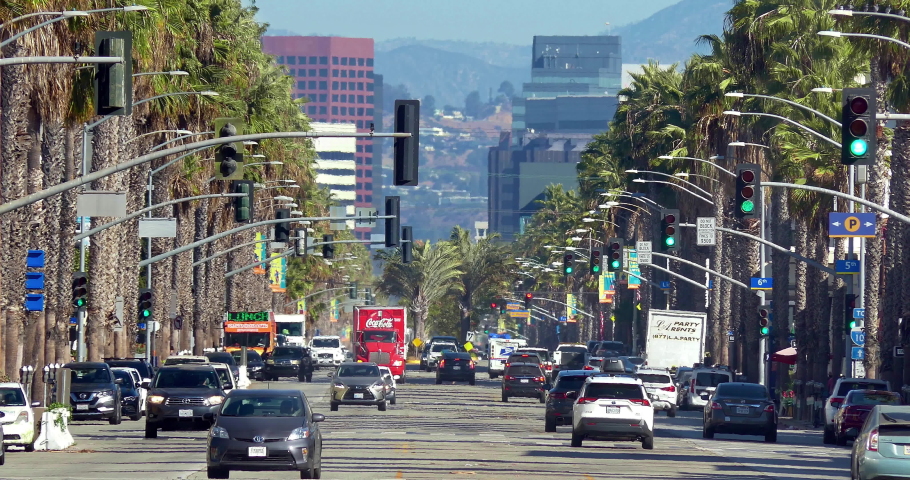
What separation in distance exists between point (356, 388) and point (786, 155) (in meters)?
17.2

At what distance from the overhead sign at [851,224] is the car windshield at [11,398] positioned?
20.4 m

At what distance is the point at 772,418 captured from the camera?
39.3 meters

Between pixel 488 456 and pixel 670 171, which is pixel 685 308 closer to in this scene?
pixel 670 171

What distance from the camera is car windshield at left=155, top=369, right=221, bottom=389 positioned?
36.0 m

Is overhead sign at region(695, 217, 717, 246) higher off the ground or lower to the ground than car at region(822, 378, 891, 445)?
higher

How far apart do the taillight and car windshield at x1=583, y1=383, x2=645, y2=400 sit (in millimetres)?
11433

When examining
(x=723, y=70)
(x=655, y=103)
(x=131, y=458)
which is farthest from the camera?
(x=655, y=103)

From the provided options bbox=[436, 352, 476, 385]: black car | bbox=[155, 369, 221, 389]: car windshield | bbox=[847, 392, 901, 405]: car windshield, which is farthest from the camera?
bbox=[436, 352, 476, 385]: black car

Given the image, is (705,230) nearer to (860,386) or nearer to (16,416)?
(860,386)

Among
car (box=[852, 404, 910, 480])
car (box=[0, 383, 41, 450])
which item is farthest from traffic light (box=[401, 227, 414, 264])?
Answer: car (box=[852, 404, 910, 480])

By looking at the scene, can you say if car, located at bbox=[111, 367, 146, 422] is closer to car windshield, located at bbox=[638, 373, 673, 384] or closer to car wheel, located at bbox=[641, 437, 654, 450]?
car wheel, located at bbox=[641, 437, 654, 450]

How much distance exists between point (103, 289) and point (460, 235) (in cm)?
8429

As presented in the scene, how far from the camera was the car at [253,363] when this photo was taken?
255 feet

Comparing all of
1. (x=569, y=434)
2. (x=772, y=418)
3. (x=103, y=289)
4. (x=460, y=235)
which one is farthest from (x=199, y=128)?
(x=460, y=235)
